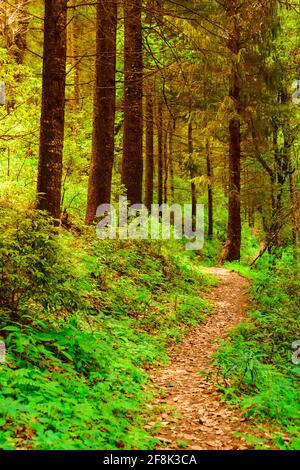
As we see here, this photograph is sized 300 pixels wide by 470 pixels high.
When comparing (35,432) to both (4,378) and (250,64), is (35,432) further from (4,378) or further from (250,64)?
(250,64)

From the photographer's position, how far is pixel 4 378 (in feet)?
14.6

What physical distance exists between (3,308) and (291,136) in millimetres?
13881

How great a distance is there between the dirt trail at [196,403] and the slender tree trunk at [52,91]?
3644 millimetres

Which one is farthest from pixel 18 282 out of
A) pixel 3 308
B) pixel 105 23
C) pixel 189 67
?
pixel 189 67

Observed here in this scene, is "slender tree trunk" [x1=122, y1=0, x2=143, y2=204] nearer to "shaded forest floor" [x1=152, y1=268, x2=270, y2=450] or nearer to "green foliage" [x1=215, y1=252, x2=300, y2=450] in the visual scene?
"green foliage" [x1=215, y1=252, x2=300, y2=450]

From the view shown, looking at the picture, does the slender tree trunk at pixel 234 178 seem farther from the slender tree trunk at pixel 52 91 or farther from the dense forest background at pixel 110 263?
the slender tree trunk at pixel 52 91

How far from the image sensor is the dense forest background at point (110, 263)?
4.80m

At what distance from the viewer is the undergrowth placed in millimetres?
4090

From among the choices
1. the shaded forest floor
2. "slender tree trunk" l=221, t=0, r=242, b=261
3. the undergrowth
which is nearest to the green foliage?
the shaded forest floor

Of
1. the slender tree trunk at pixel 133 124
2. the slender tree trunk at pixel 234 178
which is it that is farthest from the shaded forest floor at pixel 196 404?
the slender tree trunk at pixel 234 178

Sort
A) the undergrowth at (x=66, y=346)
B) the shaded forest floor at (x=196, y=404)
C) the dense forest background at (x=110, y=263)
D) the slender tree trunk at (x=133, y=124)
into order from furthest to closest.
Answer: the slender tree trunk at (x=133, y=124) → the dense forest background at (x=110, y=263) → the shaded forest floor at (x=196, y=404) → the undergrowth at (x=66, y=346)

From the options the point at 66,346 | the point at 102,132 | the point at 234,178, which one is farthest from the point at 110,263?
the point at 234,178
